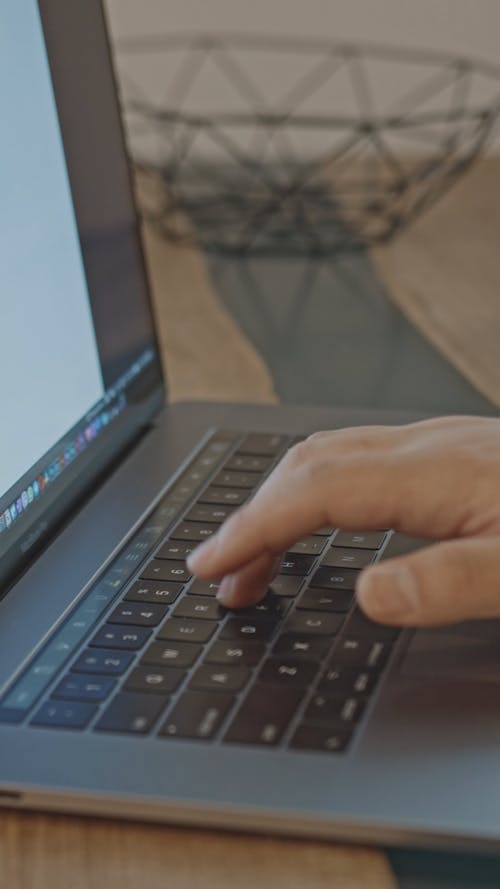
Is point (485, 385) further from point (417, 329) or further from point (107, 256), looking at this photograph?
point (107, 256)

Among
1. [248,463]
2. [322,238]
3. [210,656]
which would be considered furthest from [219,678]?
[322,238]

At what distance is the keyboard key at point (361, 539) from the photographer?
621mm

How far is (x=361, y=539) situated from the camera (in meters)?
0.63

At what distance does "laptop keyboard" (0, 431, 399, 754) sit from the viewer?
0.47 metres

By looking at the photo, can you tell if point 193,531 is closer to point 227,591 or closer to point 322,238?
point 227,591

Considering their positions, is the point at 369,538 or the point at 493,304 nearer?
the point at 369,538

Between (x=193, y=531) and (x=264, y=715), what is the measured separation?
0.63 feet

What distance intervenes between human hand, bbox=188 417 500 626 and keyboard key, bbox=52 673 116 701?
6 centimetres

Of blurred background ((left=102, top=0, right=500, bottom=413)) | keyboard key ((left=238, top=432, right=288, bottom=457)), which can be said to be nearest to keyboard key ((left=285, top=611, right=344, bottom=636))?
keyboard key ((left=238, top=432, right=288, bottom=457))

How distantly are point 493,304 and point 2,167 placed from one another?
20.4 inches

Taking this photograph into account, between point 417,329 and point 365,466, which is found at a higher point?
point 365,466

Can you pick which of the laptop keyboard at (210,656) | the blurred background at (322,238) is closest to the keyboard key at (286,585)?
the laptop keyboard at (210,656)

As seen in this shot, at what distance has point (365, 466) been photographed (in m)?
0.53

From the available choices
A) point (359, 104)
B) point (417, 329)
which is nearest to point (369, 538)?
point (417, 329)
